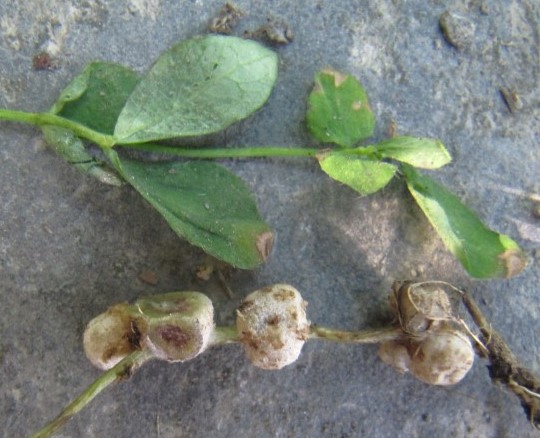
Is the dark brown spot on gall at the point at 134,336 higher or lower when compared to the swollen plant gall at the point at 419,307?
higher

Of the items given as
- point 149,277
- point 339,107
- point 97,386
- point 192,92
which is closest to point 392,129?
point 339,107

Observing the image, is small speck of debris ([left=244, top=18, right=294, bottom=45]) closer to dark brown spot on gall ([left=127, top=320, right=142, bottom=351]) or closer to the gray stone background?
the gray stone background

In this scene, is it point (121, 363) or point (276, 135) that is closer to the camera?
point (121, 363)

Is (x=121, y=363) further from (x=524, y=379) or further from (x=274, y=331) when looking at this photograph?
(x=524, y=379)

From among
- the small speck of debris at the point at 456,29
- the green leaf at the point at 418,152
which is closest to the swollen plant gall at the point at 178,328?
the green leaf at the point at 418,152

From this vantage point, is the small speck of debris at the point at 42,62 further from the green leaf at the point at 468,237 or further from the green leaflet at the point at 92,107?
the green leaf at the point at 468,237

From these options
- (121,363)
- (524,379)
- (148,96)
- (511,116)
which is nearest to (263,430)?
(121,363)
